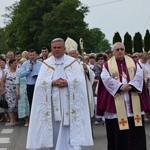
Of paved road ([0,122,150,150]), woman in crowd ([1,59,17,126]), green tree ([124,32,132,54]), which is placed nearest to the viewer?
paved road ([0,122,150,150])

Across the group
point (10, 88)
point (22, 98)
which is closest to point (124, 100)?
point (22, 98)

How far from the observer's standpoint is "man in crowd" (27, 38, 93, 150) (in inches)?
334

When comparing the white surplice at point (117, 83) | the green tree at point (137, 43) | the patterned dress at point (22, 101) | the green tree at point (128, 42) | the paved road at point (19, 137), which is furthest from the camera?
the green tree at point (137, 43)

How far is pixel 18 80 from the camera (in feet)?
46.1

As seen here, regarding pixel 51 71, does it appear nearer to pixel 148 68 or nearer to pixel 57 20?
pixel 148 68

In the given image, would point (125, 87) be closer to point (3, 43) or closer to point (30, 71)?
point (30, 71)

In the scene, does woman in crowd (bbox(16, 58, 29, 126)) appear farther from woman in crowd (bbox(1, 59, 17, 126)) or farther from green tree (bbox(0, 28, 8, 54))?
green tree (bbox(0, 28, 8, 54))

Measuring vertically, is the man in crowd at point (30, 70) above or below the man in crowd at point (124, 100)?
above

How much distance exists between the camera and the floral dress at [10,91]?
1439 centimetres

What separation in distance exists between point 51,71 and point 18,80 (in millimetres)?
5603

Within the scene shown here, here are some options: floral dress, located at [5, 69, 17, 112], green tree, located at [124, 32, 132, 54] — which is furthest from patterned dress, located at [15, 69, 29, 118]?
green tree, located at [124, 32, 132, 54]

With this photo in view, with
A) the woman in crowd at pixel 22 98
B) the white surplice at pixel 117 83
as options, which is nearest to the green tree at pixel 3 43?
the woman in crowd at pixel 22 98

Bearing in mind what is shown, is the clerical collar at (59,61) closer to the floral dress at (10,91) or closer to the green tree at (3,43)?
the floral dress at (10,91)

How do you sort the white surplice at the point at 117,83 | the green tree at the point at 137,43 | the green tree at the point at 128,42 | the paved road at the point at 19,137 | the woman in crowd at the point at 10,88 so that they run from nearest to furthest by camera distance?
the white surplice at the point at 117,83
the paved road at the point at 19,137
the woman in crowd at the point at 10,88
the green tree at the point at 128,42
the green tree at the point at 137,43
